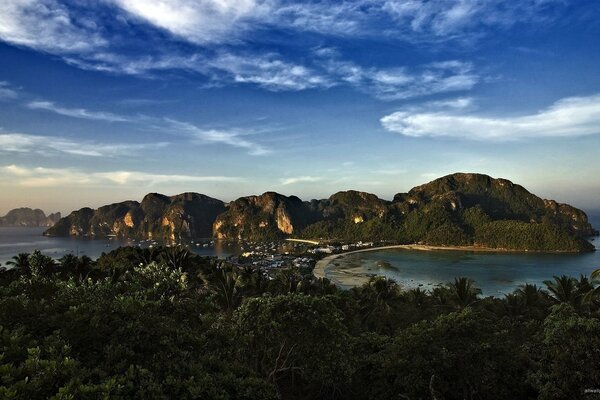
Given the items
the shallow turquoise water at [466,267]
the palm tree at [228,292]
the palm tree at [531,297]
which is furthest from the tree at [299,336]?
the shallow turquoise water at [466,267]

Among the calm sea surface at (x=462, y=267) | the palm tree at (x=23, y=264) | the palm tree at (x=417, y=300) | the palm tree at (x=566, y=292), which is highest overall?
the palm tree at (x=23, y=264)

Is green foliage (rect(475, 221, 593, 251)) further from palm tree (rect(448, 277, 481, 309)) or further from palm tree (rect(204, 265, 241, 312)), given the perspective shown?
palm tree (rect(204, 265, 241, 312))

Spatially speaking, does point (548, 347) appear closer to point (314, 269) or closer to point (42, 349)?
point (42, 349)

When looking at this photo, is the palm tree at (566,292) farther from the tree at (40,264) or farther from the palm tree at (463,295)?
the tree at (40,264)

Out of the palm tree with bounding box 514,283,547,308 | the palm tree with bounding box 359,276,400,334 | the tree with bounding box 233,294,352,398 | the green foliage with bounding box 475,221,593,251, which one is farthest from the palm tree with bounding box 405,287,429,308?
the green foliage with bounding box 475,221,593,251

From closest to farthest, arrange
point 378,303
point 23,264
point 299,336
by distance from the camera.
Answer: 1. point 299,336
2. point 378,303
3. point 23,264

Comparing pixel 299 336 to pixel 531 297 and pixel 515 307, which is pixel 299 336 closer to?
pixel 515 307

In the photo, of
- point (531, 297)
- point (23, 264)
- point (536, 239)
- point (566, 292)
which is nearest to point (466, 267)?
point (536, 239)

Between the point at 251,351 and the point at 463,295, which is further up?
the point at 251,351

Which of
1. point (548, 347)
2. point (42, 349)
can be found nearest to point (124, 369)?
point (42, 349)
